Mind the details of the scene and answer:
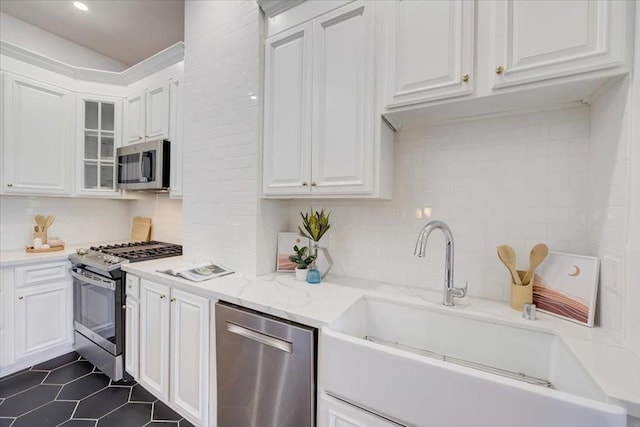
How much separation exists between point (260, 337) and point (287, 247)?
2.35 feet

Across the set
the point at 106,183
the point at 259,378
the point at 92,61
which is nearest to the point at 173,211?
the point at 106,183

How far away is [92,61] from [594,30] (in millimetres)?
4229

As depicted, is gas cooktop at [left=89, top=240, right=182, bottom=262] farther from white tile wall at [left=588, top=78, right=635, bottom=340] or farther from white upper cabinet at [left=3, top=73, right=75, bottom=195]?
white tile wall at [left=588, top=78, right=635, bottom=340]

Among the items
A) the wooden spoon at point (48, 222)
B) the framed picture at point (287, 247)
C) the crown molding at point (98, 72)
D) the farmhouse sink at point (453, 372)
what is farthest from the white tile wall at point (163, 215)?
the farmhouse sink at point (453, 372)

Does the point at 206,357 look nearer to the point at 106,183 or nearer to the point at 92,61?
the point at 106,183

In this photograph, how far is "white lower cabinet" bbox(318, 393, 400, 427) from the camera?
0.98m

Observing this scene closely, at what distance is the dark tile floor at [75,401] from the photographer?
171cm

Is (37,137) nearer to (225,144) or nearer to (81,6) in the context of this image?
(81,6)

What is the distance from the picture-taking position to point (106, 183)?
2801mm

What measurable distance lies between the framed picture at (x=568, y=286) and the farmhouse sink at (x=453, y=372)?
0.54ft

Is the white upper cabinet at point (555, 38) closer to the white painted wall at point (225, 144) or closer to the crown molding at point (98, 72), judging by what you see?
the white painted wall at point (225, 144)

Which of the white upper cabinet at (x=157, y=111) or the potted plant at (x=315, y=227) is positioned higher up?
the white upper cabinet at (x=157, y=111)

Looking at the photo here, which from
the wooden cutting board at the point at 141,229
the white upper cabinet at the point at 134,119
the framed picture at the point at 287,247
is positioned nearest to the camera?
the framed picture at the point at 287,247

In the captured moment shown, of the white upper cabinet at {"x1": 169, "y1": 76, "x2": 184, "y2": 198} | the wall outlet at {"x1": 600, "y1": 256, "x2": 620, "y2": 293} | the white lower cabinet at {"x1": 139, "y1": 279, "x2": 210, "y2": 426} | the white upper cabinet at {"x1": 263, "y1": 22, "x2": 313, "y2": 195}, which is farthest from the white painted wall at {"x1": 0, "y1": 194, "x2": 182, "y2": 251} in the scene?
the wall outlet at {"x1": 600, "y1": 256, "x2": 620, "y2": 293}
